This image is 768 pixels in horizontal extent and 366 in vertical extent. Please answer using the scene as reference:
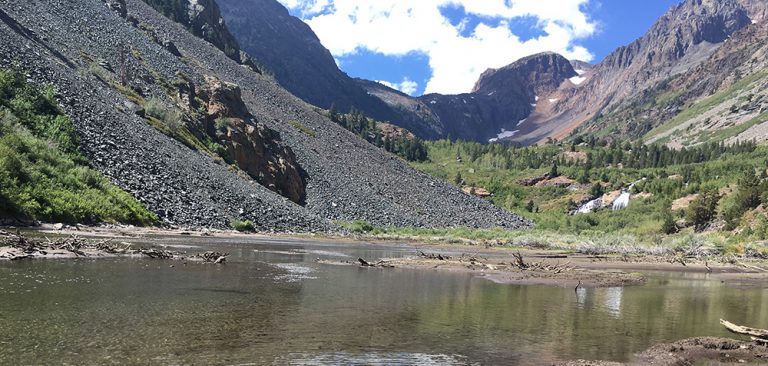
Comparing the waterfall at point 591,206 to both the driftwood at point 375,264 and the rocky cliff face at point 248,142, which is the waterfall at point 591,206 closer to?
the rocky cliff face at point 248,142

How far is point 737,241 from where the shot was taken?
70.4m

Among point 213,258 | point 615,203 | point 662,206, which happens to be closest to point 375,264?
point 213,258

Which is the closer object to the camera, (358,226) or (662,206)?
(358,226)

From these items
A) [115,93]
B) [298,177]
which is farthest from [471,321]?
[298,177]

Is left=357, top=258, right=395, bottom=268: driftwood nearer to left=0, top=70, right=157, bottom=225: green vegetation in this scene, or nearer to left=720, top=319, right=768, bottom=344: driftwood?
left=0, top=70, right=157, bottom=225: green vegetation

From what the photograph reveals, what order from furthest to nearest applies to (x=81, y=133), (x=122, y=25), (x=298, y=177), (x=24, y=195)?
(x=122, y=25) < (x=298, y=177) < (x=81, y=133) < (x=24, y=195)

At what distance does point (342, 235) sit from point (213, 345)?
60.9m

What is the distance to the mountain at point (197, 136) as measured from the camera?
5809 centimetres

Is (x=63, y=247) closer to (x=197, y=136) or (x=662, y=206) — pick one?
(x=197, y=136)

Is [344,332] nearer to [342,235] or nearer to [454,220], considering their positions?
[342,235]

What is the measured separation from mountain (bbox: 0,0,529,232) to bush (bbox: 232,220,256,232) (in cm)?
99

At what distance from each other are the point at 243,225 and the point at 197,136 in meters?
27.0

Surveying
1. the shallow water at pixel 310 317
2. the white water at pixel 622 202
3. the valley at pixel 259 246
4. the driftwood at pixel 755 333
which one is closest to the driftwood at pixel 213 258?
the valley at pixel 259 246

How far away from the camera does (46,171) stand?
44344mm
